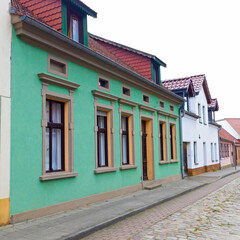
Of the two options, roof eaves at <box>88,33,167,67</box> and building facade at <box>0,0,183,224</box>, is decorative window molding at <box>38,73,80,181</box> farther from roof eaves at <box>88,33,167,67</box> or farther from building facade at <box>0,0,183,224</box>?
roof eaves at <box>88,33,167,67</box>

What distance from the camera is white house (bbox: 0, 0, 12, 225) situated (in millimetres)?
6673

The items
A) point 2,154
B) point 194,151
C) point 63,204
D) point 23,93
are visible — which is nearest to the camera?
point 2,154

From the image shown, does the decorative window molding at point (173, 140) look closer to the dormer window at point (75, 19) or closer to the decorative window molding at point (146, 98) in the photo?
the decorative window molding at point (146, 98)

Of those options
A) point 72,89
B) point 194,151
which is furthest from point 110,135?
point 194,151

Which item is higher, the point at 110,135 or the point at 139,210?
the point at 110,135

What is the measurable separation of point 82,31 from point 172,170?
9692mm

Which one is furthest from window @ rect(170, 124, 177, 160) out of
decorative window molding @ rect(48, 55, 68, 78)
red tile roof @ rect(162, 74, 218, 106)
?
decorative window molding @ rect(48, 55, 68, 78)

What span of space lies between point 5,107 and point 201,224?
538cm

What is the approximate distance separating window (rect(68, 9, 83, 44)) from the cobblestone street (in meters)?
6.33

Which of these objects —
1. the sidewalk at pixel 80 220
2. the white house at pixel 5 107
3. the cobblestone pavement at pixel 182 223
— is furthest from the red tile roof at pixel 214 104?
the white house at pixel 5 107

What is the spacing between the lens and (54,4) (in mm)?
9438

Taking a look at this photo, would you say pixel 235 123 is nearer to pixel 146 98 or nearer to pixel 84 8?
pixel 146 98

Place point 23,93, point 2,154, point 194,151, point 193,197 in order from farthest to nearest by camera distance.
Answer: point 194,151, point 193,197, point 23,93, point 2,154

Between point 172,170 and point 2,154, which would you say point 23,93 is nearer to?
point 2,154
